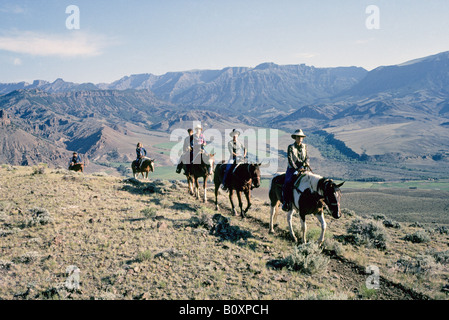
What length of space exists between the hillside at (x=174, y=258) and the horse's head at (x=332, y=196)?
1.41 meters

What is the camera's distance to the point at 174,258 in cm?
766

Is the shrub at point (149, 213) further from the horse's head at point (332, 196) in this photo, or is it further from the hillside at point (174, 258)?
the horse's head at point (332, 196)

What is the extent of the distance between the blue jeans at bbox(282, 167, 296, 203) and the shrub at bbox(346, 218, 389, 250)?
3.34m

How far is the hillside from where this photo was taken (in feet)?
20.8

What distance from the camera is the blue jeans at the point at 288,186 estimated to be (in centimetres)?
936

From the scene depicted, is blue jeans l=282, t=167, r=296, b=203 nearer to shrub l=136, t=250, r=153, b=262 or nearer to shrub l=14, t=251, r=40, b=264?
shrub l=136, t=250, r=153, b=262

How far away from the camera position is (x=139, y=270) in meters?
6.95

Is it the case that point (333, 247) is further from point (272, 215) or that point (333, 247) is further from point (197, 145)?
point (197, 145)

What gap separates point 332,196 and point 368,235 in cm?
409

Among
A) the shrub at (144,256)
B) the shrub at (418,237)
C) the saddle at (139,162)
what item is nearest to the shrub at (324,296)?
the shrub at (144,256)

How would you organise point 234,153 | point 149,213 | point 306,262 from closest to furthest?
point 306,262
point 149,213
point 234,153

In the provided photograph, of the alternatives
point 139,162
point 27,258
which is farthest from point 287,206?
point 139,162
